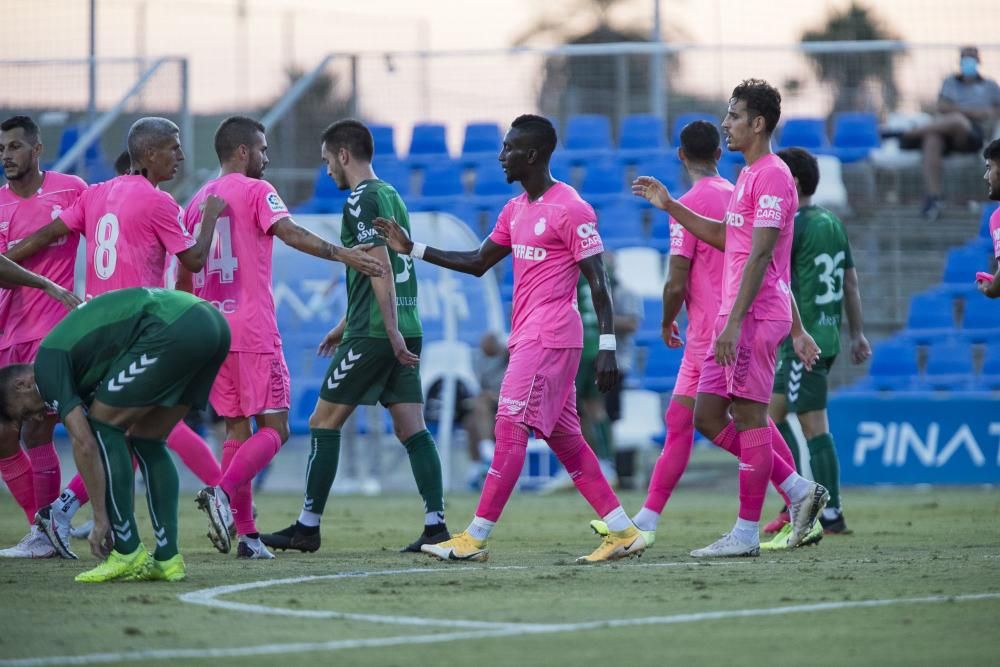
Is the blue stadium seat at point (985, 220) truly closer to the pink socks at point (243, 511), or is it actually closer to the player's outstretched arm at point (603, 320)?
the player's outstretched arm at point (603, 320)

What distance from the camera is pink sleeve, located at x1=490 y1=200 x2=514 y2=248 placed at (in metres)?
8.28

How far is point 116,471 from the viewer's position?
674 cm

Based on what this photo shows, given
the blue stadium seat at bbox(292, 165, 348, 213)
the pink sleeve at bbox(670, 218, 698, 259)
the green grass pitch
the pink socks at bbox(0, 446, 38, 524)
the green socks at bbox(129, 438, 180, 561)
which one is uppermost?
the blue stadium seat at bbox(292, 165, 348, 213)

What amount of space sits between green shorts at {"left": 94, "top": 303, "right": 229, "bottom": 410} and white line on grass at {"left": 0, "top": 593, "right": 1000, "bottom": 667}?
5.99 ft

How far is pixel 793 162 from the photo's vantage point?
10000 millimetres

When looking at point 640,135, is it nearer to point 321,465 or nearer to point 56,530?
point 321,465

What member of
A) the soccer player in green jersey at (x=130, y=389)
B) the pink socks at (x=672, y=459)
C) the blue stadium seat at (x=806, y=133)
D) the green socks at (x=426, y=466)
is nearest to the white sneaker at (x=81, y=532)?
the green socks at (x=426, y=466)

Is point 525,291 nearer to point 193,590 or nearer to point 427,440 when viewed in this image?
point 427,440

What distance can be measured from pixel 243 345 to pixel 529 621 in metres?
3.44

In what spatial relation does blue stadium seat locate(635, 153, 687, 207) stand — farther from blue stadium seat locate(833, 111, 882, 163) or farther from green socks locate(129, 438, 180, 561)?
green socks locate(129, 438, 180, 561)

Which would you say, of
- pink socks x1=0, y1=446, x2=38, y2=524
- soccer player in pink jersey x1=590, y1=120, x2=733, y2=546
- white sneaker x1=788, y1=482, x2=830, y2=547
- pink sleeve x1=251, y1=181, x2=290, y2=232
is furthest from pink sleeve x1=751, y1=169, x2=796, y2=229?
pink socks x1=0, y1=446, x2=38, y2=524

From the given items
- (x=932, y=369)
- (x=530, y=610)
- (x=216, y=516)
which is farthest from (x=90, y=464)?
(x=932, y=369)

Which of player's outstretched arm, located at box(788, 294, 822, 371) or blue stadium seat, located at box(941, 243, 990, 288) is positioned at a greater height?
blue stadium seat, located at box(941, 243, 990, 288)

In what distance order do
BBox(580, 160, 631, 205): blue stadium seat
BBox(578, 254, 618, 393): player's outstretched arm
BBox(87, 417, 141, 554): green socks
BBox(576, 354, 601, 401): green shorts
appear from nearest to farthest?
BBox(87, 417, 141, 554): green socks
BBox(578, 254, 618, 393): player's outstretched arm
BBox(576, 354, 601, 401): green shorts
BBox(580, 160, 631, 205): blue stadium seat
